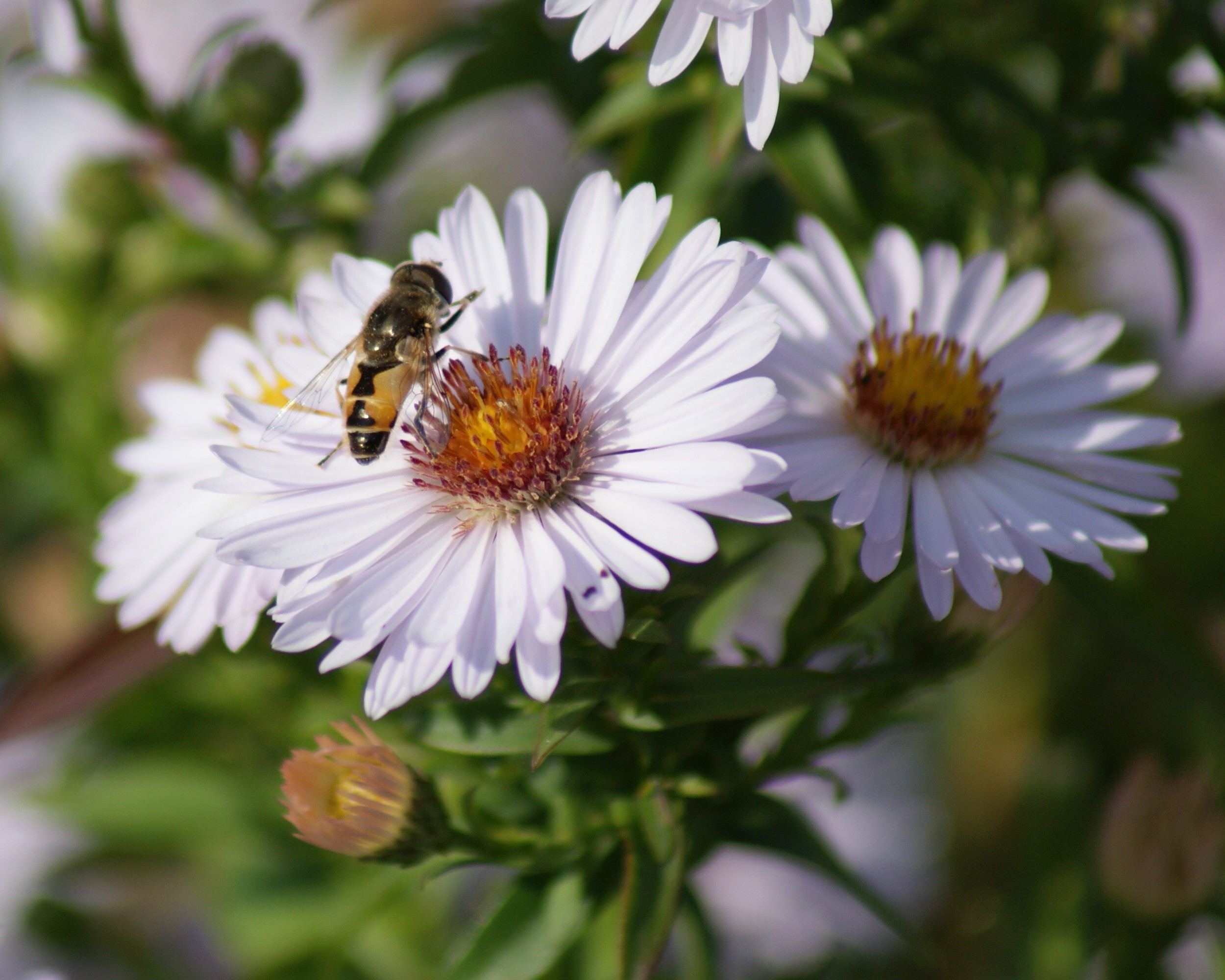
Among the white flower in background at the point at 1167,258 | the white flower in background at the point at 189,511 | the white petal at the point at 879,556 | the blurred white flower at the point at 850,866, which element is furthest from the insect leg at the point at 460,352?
the white flower in background at the point at 1167,258

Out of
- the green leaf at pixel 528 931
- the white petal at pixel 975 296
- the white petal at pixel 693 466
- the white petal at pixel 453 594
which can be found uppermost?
the white petal at pixel 693 466

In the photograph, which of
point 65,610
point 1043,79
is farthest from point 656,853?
point 1043,79

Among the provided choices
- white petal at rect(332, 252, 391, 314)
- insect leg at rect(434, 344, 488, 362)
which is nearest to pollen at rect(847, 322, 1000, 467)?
insect leg at rect(434, 344, 488, 362)

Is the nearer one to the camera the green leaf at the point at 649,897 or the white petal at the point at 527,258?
the green leaf at the point at 649,897

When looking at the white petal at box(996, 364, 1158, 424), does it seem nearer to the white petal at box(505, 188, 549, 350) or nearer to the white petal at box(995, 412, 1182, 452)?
the white petal at box(995, 412, 1182, 452)

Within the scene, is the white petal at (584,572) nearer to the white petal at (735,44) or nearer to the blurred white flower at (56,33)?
the white petal at (735,44)
